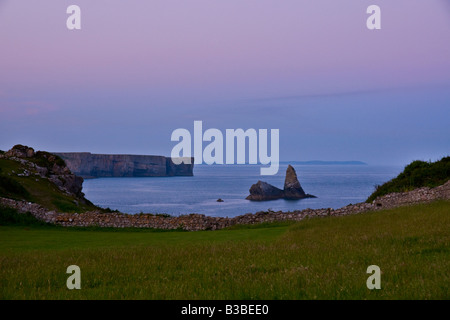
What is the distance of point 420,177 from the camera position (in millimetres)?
45969

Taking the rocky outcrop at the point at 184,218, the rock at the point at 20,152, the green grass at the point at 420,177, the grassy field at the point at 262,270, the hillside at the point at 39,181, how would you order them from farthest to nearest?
1. the rock at the point at 20,152
2. the green grass at the point at 420,177
3. the hillside at the point at 39,181
4. the rocky outcrop at the point at 184,218
5. the grassy field at the point at 262,270

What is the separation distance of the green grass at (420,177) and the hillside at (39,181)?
105 ft

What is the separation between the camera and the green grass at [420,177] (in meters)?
44.5

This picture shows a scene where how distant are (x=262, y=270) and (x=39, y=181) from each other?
42359 millimetres

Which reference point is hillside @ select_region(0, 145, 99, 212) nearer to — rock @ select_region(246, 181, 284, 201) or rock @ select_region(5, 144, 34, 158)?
rock @ select_region(5, 144, 34, 158)

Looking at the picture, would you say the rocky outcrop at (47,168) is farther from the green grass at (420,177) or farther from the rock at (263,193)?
the rock at (263,193)

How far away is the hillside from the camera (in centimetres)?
4234

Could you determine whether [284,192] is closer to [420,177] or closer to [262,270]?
[420,177]

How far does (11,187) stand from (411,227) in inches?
1453

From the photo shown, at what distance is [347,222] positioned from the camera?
2603 centimetres

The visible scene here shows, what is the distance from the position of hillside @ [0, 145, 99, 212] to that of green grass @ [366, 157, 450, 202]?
3209cm

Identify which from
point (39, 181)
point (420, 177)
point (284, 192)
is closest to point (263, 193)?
point (284, 192)

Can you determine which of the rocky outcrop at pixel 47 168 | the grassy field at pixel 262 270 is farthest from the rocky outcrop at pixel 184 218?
the grassy field at pixel 262 270

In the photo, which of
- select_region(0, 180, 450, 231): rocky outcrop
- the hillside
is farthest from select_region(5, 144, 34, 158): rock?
select_region(0, 180, 450, 231): rocky outcrop
